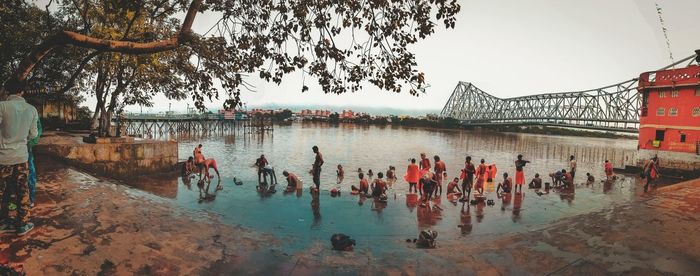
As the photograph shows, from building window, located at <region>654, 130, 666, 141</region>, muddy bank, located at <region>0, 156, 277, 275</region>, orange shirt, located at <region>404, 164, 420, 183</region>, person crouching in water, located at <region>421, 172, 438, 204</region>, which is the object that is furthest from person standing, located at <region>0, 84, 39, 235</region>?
building window, located at <region>654, 130, 666, 141</region>

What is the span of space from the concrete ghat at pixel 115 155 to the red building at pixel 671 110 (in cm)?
2832

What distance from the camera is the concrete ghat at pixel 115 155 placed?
11.5 metres

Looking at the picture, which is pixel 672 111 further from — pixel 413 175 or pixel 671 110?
pixel 413 175

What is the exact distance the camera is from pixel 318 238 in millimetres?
7508

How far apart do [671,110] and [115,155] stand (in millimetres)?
30261

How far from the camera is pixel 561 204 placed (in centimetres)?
1259

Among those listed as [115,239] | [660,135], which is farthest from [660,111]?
[115,239]

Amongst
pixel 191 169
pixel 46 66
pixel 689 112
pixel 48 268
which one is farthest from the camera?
pixel 689 112

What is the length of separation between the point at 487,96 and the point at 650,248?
13921 centimetres

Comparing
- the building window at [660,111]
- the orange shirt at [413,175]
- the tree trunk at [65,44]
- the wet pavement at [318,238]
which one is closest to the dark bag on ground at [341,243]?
the wet pavement at [318,238]

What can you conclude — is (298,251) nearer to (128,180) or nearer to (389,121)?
(128,180)

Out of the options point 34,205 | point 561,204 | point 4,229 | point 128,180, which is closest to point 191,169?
point 128,180

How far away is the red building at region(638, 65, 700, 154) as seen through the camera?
21.0 meters

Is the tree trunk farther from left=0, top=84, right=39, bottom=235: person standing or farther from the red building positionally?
the red building
